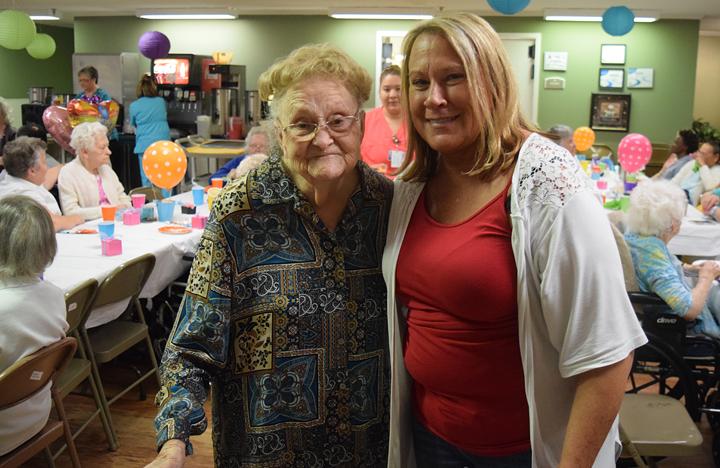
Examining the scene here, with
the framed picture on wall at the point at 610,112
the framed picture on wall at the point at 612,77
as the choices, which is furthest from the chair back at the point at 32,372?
the framed picture on wall at the point at 612,77

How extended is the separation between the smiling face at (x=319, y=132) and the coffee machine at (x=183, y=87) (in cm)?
998

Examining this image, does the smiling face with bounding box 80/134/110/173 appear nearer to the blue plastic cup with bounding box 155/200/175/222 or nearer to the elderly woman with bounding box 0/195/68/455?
the blue plastic cup with bounding box 155/200/175/222

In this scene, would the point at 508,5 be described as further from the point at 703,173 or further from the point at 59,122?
the point at 59,122

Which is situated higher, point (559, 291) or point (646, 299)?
point (559, 291)

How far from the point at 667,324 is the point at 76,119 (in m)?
6.21

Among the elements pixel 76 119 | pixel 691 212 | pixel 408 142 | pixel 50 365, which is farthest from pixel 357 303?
pixel 76 119

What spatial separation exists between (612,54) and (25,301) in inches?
397

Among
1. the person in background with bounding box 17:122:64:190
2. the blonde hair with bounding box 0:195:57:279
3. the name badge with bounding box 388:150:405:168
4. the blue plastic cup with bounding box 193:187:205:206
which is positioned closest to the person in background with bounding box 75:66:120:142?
Answer: the person in background with bounding box 17:122:64:190

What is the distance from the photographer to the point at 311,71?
130 centimetres

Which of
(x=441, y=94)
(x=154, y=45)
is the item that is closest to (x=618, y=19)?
(x=154, y=45)

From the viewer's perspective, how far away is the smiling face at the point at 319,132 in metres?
1.30

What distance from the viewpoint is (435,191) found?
Result: 1420 millimetres

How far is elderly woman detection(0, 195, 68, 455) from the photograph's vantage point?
246 centimetres

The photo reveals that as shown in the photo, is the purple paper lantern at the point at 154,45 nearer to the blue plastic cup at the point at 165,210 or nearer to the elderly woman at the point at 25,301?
the blue plastic cup at the point at 165,210
